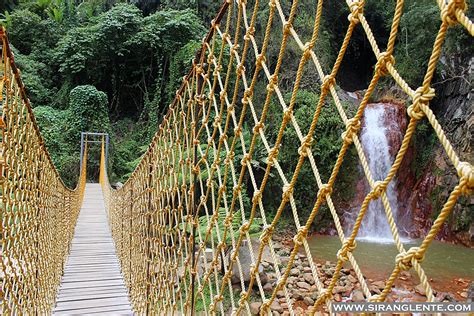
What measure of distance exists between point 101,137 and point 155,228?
7278 mm

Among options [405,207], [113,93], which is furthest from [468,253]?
[113,93]

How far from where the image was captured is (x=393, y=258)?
4.53 meters

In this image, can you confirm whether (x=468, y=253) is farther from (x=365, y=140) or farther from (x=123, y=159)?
(x=123, y=159)

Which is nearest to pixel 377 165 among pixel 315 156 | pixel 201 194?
pixel 315 156

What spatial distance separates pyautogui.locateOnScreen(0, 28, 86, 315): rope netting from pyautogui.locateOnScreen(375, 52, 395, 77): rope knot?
2.91ft

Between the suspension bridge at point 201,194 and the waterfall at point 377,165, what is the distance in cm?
417

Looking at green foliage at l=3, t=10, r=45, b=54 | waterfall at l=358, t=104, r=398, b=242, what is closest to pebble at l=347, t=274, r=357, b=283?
waterfall at l=358, t=104, r=398, b=242

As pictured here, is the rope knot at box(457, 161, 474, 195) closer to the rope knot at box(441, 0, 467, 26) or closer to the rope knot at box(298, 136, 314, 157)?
the rope knot at box(441, 0, 467, 26)

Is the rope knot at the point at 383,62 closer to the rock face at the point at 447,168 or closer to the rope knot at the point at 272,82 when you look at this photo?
the rope knot at the point at 272,82

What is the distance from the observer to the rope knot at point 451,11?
338mm

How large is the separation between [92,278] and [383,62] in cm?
284

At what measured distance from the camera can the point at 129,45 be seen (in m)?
8.56

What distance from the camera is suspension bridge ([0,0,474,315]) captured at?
42 cm

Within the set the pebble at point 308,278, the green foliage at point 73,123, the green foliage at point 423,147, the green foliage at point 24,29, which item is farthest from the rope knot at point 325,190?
the green foliage at point 24,29
